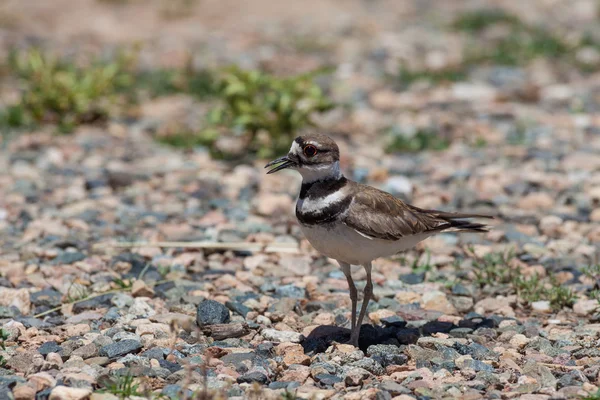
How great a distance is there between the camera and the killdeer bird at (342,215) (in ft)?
15.3

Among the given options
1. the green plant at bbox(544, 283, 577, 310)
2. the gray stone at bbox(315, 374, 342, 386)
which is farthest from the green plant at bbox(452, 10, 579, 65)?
the gray stone at bbox(315, 374, 342, 386)

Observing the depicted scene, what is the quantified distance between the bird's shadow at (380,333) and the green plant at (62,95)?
504 cm

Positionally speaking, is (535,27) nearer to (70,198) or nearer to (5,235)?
(70,198)

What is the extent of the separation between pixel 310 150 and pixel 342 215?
411 mm

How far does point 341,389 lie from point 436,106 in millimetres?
6221

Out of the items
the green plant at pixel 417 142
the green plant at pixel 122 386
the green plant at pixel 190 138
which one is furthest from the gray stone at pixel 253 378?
the green plant at pixel 417 142

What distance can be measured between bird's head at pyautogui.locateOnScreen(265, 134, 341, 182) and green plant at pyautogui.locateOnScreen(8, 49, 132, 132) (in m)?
4.88

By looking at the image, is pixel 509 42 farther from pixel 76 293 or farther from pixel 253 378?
pixel 253 378

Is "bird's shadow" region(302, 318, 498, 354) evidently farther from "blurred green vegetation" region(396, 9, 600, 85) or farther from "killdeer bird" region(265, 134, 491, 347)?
"blurred green vegetation" region(396, 9, 600, 85)

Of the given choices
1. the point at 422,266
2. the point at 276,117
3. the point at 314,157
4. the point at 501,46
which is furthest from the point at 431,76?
the point at 314,157

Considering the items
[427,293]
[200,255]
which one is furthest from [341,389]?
[200,255]

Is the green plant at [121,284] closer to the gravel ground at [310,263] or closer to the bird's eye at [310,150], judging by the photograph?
the gravel ground at [310,263]

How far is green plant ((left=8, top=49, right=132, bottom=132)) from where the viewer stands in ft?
29.7

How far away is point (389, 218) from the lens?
487cm
